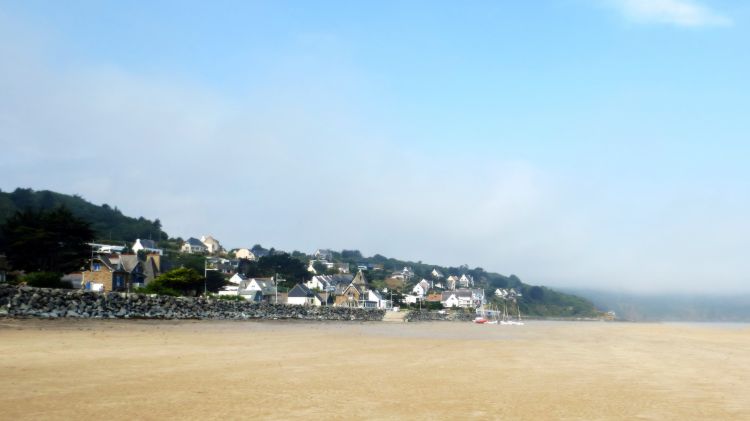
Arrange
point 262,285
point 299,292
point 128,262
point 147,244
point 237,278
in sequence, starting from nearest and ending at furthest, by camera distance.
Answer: point 128,262, point 262,285, point 299,292, point 237,278, point 147,244

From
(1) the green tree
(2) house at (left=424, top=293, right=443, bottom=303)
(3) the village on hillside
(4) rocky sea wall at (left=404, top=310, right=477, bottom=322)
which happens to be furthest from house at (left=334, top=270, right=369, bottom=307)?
(1) the green tree

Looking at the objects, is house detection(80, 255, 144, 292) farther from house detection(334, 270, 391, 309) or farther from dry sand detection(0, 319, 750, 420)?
house detection(334, 270, 391, 309)

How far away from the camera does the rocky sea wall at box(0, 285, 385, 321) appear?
89.2ft

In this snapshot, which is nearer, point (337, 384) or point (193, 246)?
point (337, 384)

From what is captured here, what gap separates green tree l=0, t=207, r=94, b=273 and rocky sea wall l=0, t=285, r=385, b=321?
13110 mm

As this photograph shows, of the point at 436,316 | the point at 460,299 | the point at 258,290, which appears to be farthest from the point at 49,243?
the point at 460,299

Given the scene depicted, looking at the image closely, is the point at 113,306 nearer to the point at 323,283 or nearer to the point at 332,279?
the point at 323,283

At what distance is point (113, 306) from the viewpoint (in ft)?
111

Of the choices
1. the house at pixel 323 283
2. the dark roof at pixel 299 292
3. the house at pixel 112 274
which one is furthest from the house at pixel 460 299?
the house at pixel 112 274

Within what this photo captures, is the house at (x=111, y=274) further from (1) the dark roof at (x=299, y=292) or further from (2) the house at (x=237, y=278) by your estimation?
(2) the house at (x=237, y=278)

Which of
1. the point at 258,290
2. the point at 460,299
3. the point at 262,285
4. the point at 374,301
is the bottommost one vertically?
the point at 460,299

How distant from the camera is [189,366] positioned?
546 inches

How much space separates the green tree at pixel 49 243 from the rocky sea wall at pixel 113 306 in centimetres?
1311

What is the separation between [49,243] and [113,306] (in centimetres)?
1900
